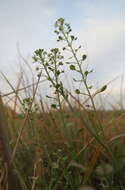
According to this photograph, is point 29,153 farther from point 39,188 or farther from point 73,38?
point 73,38

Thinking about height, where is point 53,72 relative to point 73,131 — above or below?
above

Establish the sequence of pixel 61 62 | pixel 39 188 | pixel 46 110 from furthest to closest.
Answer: pixel 46 110 → pixel 61 62 → pixel 39 188

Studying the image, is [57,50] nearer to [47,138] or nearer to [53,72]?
[53,72]

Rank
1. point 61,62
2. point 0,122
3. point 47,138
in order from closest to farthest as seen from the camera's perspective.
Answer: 1. point 0,122
2. point 61,62
3. point 47,138

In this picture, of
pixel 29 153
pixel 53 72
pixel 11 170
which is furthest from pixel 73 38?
pixel 11 170

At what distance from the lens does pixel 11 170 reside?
134 cm

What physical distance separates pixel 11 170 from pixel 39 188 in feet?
1.27

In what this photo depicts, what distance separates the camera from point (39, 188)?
168 cm


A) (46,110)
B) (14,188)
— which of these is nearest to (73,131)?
(46,110)

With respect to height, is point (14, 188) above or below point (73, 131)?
below

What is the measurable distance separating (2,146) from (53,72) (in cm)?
61

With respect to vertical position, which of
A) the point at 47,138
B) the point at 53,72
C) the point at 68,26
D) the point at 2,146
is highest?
the point at 68,26

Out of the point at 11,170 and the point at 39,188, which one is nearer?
the point at 11,170

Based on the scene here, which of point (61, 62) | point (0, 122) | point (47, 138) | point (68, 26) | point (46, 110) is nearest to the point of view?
point (0, 122)
